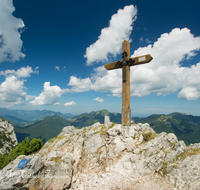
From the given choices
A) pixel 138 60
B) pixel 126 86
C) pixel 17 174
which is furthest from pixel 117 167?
pixel 138 60

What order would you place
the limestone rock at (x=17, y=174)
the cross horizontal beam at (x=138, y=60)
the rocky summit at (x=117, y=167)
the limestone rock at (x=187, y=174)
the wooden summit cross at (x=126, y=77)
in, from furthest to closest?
the wooden summit cross at (x=126, y=77) < the cross horizontal beam at (x=138, y=60) < the rocky summit at (x=117, y=167) < the limestone rock at (x=17, y=174) < the limestone rock at (x=187, y=174)

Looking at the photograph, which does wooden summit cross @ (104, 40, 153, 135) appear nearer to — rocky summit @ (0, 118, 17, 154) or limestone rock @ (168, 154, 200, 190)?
limestone rock @ (168, 154, 200, 190)

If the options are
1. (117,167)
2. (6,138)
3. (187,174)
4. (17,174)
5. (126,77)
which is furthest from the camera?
(6,138)

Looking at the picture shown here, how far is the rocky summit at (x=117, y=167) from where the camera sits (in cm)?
686

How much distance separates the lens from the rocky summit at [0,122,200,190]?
6855mm

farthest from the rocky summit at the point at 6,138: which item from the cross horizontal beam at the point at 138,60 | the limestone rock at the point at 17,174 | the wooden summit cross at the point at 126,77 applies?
the cross horizontal beam at the point at 138,60

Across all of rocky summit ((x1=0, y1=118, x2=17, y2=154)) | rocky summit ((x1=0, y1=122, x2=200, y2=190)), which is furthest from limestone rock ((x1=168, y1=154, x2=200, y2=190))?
rocky summit ((x1=0, y1=118, x2=17, y2=154))

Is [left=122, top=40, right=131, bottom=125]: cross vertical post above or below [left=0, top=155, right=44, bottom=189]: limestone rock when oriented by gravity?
above

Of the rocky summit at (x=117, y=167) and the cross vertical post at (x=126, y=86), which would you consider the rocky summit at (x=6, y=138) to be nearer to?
the rocky summit at (x=117, y=167)

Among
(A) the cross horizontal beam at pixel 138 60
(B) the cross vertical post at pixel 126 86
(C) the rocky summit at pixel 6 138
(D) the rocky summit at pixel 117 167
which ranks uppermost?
(A) the cross horizontal beam at pixel 138 60

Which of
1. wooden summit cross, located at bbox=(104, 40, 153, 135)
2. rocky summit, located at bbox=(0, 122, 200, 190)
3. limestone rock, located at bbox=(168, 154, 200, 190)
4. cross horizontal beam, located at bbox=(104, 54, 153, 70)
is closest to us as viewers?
limestone rock, located at bbox=(168, 154, 200, 190)

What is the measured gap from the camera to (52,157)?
30.3 ft

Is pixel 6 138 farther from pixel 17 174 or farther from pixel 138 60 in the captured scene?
pixel 138 60

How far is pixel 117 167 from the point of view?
9.12 meters
